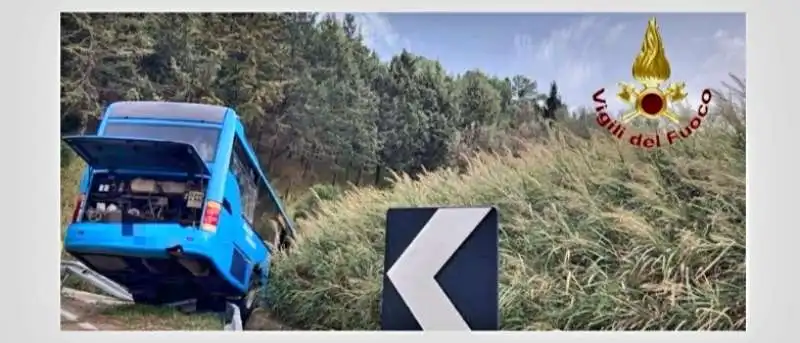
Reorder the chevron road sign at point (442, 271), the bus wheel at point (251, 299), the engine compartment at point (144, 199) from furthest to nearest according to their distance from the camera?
the bus wheel at point (251, 299) < the engine compartment at point (144, 199) < the chevron road sign at point (442, 271)

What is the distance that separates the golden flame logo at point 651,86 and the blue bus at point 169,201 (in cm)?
159

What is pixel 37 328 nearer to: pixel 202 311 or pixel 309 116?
pixel 202 311

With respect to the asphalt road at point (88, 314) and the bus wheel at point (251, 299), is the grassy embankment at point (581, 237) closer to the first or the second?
the bus wheel at point (251, 299)

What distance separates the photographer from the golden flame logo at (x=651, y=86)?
177 inches

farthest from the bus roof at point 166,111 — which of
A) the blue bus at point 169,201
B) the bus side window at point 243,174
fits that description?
the bus side window at point 243,174

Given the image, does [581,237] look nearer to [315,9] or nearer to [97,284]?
[315,9]

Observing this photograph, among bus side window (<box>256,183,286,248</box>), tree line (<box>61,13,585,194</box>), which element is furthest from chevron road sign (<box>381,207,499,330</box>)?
bus side window (<box>256,183,286,248</box>)

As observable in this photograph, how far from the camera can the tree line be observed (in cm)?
453

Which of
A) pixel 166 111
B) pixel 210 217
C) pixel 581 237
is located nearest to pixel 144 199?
pixel 210 217

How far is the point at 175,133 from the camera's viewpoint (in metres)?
4.52

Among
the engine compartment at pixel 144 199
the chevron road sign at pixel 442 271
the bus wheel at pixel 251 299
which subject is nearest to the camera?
the chevron road sign at pixel 442 271

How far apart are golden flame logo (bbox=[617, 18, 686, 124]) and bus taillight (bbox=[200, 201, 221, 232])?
1805 millimetres

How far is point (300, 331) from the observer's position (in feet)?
15.0

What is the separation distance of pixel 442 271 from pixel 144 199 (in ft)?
4.31
